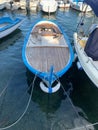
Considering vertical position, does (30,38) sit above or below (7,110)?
above

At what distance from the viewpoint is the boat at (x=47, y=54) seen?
960cm

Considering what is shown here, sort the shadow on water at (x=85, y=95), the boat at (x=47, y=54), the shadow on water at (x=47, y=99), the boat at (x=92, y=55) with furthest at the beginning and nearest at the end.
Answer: the boat at (x=47, y=54) < the shadow on water at (x=47, y=99) < the shadow on water at (x=85, y=95) < the boat at (x=92, y=55)

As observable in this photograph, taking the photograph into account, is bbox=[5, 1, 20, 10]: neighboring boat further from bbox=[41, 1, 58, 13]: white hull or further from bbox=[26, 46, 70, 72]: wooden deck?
bbox=[26, 46, 70, 72]: wooden deck

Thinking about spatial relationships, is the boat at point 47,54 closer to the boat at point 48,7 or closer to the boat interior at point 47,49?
the boat interior at point 47,49

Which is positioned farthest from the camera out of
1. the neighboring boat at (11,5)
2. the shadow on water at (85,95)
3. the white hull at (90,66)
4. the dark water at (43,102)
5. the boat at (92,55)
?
the neighboring boat at (11,5)

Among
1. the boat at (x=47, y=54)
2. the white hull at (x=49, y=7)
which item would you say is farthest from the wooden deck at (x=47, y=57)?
the white hull at (x=49, y=7)

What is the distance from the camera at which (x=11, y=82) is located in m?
11.0

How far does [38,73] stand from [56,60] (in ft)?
5.94

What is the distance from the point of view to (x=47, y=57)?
1112 centimetres

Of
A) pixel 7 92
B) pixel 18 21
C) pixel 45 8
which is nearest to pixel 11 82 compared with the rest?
pixel 7 92

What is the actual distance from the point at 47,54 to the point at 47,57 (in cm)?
31

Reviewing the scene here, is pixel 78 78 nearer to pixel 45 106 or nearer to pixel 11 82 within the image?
pixel 45 106

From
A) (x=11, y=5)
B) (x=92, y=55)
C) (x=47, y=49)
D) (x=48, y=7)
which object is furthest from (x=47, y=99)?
(x=11, y=5)

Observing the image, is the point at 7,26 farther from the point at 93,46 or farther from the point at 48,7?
the point at 93,46
